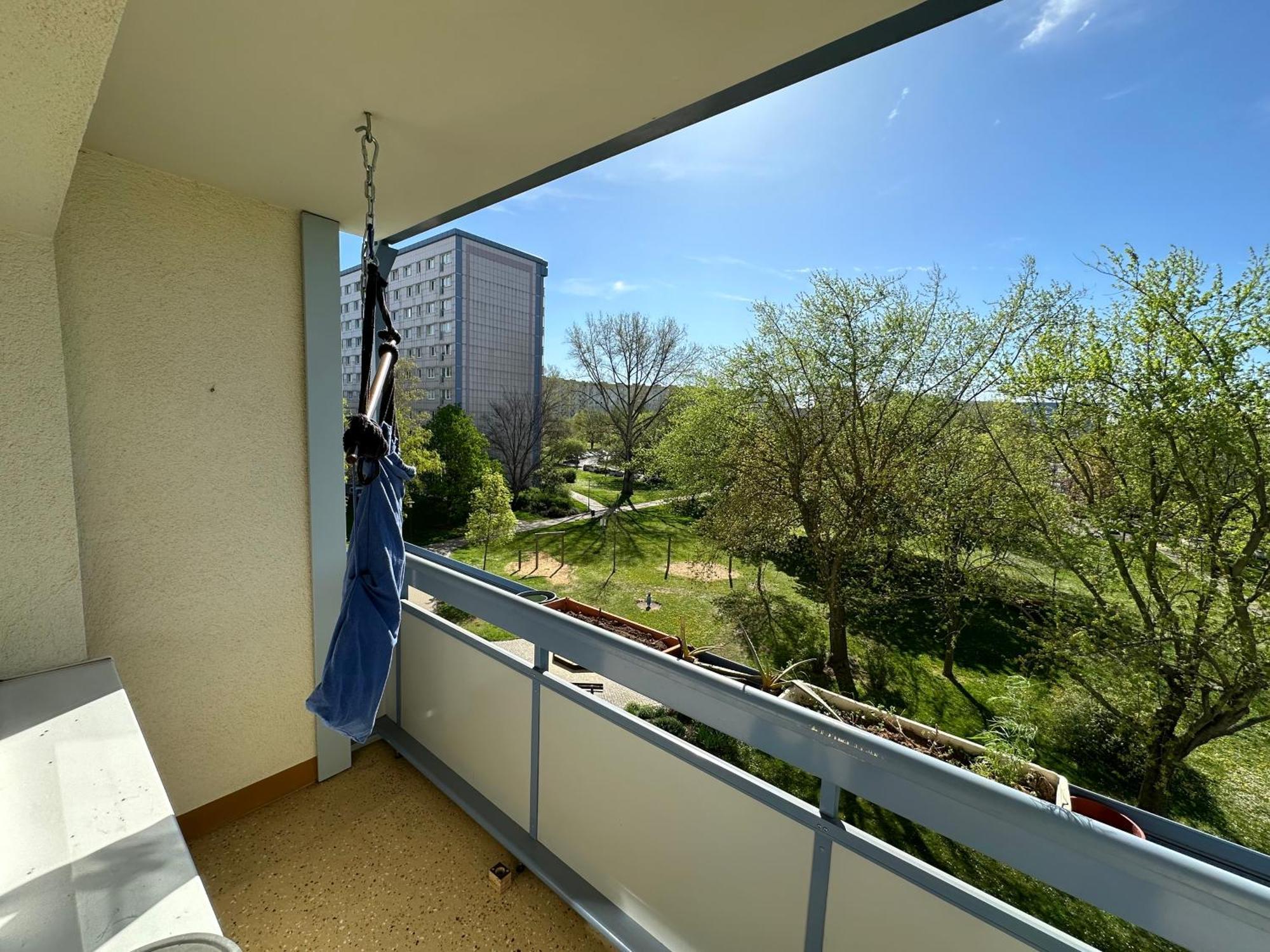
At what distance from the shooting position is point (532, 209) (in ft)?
13.0

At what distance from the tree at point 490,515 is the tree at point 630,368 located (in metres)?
2.28

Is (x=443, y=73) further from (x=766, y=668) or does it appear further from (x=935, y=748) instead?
(x=766, y=668)

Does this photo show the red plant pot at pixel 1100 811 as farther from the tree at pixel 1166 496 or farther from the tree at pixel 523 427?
the tree at pixel 523 427

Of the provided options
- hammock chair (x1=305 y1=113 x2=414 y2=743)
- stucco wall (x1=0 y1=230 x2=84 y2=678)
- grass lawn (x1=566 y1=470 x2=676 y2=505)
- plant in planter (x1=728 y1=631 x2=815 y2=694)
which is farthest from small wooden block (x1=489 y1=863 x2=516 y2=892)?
grass lawn (x1=566 y1=470 x2=676 y2=505)

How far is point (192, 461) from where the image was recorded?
1.50m

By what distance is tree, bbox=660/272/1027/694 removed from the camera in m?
5.06

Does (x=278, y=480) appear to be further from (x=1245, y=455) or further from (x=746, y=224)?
(x=746, y=224)

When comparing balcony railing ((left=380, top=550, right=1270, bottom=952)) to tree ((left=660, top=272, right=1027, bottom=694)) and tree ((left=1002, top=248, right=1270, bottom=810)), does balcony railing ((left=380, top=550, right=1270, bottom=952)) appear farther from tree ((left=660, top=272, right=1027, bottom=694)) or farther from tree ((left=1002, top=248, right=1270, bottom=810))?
tree ((left=660, top=272, right=1027, bottom=694))

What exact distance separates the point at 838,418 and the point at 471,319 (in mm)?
5739

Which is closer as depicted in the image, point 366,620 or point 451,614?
point 366,620

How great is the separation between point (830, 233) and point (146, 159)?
582 centimetres

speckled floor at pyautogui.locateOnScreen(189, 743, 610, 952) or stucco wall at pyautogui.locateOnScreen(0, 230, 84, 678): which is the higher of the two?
stucco wall at pyautogui.locateOnScreen(0, 230, 84, 678)

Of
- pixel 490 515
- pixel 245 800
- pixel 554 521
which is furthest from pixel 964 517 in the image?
pixel 554 521

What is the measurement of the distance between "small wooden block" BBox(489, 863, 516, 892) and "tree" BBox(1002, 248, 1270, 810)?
3.87m
